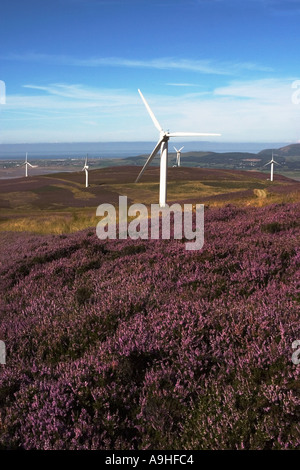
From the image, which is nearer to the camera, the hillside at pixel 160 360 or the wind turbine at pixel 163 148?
the hillside at pixel 160 360

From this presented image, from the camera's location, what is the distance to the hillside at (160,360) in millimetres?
3346

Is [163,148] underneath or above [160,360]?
above

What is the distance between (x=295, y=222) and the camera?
35.2 feet

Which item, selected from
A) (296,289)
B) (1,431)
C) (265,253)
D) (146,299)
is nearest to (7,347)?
(1,431)

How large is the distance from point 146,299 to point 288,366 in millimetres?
2764

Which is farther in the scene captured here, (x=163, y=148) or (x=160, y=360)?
(x=163, y=148)

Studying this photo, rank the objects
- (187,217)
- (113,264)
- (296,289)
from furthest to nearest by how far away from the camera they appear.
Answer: (187,217) < (113,264) < (296,289)

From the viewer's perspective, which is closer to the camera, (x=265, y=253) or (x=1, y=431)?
(x=1, y=431)

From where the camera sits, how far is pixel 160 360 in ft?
14.0

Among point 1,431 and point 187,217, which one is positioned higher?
point 187,217

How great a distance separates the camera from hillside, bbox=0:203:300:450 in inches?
132

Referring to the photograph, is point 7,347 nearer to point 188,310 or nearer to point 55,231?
point 188,310

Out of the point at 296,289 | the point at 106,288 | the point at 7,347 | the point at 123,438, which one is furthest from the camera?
the point at 106,288

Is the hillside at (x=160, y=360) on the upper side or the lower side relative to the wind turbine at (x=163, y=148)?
lower
